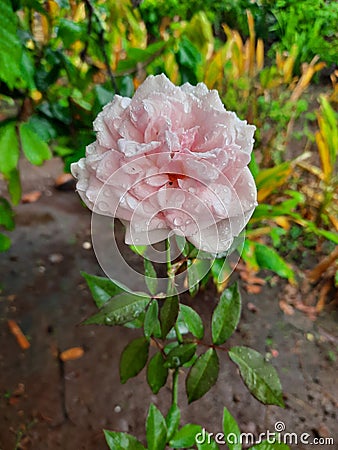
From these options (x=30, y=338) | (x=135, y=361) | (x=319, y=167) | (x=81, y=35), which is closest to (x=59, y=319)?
(x=30, y=338)

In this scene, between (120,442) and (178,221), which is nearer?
(178,221)

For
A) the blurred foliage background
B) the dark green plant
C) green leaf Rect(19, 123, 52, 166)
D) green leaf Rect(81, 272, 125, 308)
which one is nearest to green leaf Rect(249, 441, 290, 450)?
the dark green plant

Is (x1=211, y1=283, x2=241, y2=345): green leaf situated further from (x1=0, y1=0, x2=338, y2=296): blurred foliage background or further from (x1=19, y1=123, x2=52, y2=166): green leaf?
(x1=19, y1=123, x2=52, y2=166): green leaf

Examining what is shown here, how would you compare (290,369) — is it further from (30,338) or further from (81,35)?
(81,35)

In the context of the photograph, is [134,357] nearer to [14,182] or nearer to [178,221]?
[178,221]

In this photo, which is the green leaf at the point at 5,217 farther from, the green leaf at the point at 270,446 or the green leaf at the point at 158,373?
the green leaf at the point at 270,446

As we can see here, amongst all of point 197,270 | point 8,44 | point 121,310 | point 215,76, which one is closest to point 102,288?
point 121,310
